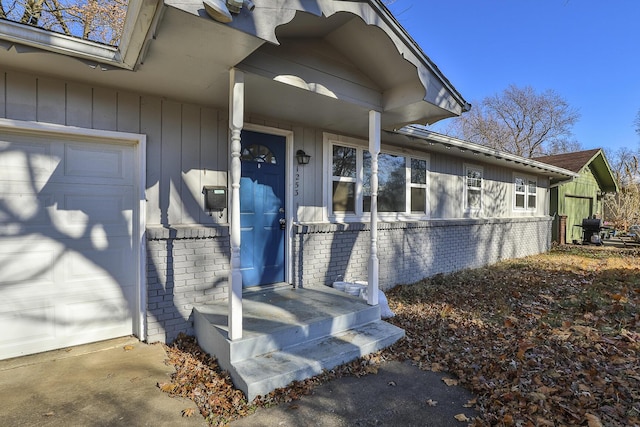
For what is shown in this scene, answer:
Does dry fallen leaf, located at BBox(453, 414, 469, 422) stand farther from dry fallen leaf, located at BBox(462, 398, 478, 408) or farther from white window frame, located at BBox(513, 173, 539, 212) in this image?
white window frame, located at BBox(513, 173, 539, 212)

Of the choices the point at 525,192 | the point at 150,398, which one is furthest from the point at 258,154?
the point at 525,192

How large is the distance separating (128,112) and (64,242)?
1.53m

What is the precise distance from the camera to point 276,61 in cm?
326

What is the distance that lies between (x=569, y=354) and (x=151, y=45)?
4.79 m

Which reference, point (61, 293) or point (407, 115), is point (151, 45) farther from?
point (407, 115)

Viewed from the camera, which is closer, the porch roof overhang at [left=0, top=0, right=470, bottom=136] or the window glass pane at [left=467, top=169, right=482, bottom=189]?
the porch roof overhang at [left=0, top=0, right=470, bottom=136]

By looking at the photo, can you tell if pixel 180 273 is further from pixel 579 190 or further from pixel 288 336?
pixel 579 190

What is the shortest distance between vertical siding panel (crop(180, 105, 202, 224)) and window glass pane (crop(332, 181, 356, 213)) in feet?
7.43

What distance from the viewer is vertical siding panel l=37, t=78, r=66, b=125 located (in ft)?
10.5

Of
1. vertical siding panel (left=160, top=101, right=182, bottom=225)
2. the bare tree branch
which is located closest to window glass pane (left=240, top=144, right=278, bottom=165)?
vertical siding panel (left=160, top=101, right=182, bottom=225)

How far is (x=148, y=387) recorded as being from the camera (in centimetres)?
282

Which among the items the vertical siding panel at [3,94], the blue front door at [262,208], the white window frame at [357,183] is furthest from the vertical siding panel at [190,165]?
the white window frame at [357,183]

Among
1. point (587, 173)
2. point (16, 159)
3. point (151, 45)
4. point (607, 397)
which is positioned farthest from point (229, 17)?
point (587, 173)

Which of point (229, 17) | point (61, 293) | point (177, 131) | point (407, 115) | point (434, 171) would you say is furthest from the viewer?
point (434, 171)
